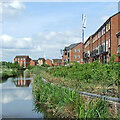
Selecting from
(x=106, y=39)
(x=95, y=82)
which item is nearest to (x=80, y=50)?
(x=106, y=39)

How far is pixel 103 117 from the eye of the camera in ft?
15.3

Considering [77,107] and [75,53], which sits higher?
[75,53]

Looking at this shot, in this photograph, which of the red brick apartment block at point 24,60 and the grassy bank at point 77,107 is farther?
the red brick apartment block at point 24,60

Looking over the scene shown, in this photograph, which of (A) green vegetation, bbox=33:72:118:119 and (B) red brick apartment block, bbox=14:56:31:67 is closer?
(A) green vegetation, bbox=33:72:118:119

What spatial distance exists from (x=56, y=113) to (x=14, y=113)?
2.65 meters

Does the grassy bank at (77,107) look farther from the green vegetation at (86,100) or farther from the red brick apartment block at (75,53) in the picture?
the red brick apartment block at (75,53)

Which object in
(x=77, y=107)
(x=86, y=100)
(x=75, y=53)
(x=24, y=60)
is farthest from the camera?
(x=24, y=60)

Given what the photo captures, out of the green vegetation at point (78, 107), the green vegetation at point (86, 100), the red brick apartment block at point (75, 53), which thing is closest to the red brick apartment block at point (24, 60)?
the red brick apartment block at point (75, 53)

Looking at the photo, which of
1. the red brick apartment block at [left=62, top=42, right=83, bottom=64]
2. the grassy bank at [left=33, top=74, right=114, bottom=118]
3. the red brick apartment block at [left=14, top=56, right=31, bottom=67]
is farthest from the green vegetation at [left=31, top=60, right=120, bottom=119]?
the red brick apartment block at [left=14, top=56, right=31, bottom=67]

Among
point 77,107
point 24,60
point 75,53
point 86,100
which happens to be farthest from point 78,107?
point 24,60

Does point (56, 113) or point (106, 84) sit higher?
point (106, 84)

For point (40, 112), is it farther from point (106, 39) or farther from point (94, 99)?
point (106, 39)

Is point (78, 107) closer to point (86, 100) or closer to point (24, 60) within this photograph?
point (86, 100)

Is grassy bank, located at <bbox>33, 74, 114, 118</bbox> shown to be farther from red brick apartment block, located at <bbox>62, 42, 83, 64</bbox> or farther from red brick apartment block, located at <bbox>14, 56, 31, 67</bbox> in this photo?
red brick apartment block, located at <bbox>14, 56, 31, 67</bbox>
